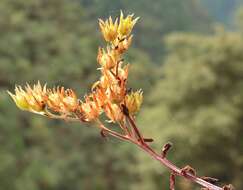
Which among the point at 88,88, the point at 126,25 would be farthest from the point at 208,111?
the point at 126,25

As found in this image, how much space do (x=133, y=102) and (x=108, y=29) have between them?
7 centimetres

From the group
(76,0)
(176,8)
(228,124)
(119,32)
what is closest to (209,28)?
(176,8)

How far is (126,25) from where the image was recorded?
68cm

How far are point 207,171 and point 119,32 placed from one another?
11257mm

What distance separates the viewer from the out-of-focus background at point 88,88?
A: 11688 mm

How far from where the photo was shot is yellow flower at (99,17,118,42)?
66 cm

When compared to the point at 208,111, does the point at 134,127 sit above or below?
below

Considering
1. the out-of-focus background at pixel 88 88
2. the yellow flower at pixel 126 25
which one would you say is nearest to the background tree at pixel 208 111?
the out-of-focus background at pixel 88 88

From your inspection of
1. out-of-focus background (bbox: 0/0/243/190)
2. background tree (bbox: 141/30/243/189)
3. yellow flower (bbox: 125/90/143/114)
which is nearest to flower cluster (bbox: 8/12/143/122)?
yellow flower (bbox: 125/90/143/114)

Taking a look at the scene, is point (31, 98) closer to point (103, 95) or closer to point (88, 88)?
point (103, 95)

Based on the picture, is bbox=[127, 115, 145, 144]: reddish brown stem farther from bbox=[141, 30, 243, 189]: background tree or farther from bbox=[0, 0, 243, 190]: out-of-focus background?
bbox=[141, 30, 243, 189]: background tree

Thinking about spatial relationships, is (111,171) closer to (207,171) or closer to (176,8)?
(207,171)

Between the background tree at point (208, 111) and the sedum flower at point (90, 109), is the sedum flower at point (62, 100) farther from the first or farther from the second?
the background tree at point (208, 111)

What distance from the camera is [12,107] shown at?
1373 cm
